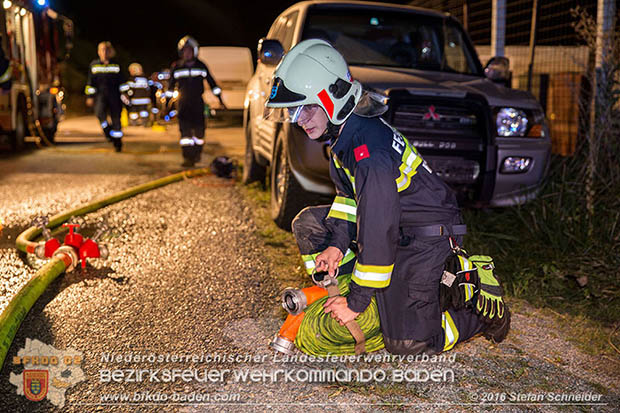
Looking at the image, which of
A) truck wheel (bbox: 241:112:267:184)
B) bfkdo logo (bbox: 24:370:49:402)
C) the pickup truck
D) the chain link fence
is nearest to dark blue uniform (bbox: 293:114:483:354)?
the pickup truck

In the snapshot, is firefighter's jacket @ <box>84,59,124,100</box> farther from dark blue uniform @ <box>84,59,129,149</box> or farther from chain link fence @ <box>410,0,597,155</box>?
chain link fence @ <box>410,0,597,155</box>

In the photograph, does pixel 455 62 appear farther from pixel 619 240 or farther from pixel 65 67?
pixel 65 67

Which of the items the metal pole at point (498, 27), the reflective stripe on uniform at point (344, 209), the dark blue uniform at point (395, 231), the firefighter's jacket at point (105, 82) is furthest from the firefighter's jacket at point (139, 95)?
the dark blue uniform at point (395, 231)

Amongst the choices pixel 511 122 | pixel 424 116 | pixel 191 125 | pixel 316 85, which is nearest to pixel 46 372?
pixel 316 85

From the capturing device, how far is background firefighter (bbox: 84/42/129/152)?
12.0 m

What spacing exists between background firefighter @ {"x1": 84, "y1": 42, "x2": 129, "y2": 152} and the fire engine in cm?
128

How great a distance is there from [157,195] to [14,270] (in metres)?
2.93

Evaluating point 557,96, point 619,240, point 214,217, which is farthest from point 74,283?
point 557,96

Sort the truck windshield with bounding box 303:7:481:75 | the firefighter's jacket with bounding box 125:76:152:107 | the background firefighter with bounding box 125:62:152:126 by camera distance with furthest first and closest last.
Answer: the firefighter's jacket with bounding box 125:76:152:107 < the background firefighter with bounding box 125:62:152:126 < the truck windshield with bounding box 303:7:481:75

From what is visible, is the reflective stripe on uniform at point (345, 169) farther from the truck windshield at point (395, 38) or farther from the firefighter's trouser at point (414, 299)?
the truck windshield at point (395, 38)

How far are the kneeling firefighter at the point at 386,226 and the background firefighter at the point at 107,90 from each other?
9.29m

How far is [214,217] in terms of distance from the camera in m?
6.43

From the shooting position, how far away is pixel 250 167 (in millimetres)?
7930

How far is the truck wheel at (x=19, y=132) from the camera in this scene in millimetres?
11814
